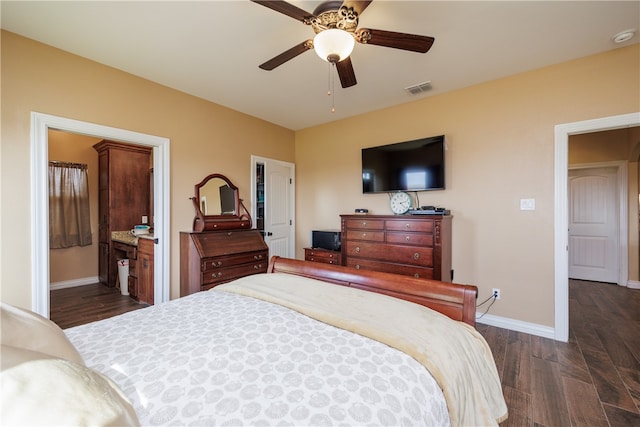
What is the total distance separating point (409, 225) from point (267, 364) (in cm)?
232

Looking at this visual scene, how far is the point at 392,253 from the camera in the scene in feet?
10.0

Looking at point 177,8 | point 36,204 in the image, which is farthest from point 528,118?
point 36,204

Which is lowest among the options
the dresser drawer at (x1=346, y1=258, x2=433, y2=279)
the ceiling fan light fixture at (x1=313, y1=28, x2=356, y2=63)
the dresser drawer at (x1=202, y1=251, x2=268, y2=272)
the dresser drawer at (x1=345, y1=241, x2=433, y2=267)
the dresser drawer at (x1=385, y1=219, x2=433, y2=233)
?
the dresser drawer at (x1=346, y1=258, x2=433, y2=279)

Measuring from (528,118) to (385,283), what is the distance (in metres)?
2.53

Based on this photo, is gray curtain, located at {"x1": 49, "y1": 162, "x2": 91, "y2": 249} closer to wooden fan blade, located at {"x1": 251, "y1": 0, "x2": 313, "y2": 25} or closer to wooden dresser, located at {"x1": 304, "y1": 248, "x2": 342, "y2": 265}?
wooden dresser, located at {"x1": 304, "y1": 248, "x2": 342, "y2": 265}

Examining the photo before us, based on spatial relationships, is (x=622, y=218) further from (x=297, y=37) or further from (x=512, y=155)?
(x=297, y=37)

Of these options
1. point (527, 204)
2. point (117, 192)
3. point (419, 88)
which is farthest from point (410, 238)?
point (117, 192)

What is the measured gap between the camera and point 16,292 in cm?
220

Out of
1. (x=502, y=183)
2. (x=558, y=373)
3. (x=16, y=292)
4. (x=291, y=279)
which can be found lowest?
(x=558, y=373)

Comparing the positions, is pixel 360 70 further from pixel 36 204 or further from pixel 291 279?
pixel 36 204

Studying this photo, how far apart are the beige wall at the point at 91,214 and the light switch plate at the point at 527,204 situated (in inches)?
238

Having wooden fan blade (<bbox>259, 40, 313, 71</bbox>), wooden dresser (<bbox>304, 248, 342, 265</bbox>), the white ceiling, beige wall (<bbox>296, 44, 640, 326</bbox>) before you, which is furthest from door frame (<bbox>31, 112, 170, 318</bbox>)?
beige wall (<bbox>296, 44, 640, 326</bbox>)

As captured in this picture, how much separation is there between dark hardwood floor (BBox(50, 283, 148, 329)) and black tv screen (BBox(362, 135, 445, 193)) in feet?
11.5

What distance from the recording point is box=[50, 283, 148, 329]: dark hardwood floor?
10.2ft
